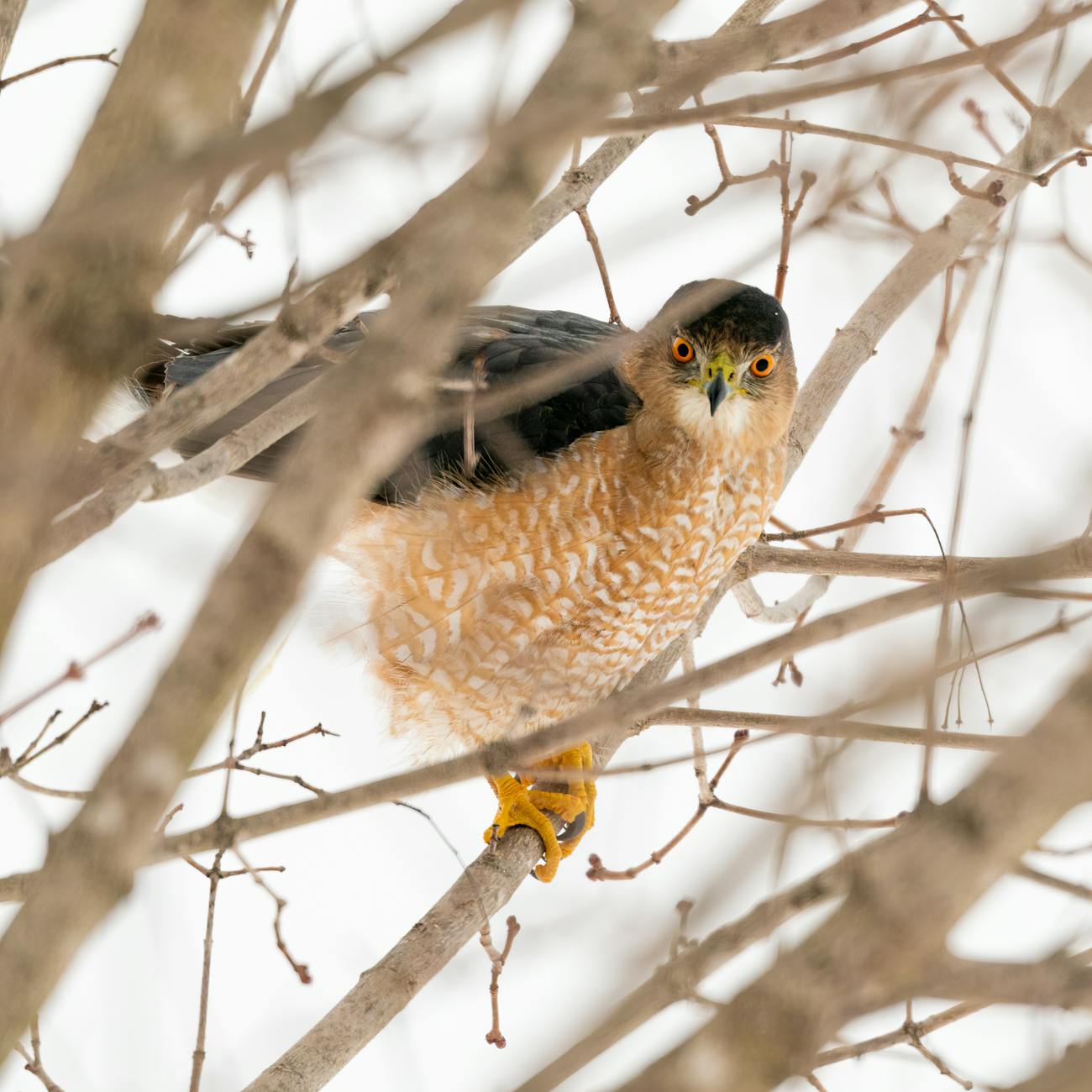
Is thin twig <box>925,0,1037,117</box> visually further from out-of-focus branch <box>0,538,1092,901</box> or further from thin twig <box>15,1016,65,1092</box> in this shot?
thin twig <box>15,1016,65,1092</box>

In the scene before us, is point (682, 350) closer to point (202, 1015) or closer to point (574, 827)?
point (574, 827)

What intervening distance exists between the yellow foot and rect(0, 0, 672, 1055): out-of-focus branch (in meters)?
3.03

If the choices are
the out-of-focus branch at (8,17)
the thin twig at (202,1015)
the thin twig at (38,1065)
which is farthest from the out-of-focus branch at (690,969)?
the out-of-focus branch at (8,17)

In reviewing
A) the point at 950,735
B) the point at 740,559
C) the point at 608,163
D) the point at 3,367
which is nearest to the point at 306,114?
the point at 3,367

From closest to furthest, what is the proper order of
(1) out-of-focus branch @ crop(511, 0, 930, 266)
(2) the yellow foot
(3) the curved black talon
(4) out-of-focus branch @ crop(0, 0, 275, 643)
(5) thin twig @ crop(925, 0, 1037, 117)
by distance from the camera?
(4) out-of-focus branch @ crop(0, 0, 275, 643) < (1) out-of-focus branch @ crop(511, 0, 930, 266) < (5) thin twig @ crop(925, 0, 1037, 117) < (2) the yellow foot < (3) the curved black talon

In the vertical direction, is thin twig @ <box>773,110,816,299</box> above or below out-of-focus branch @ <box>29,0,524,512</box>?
above

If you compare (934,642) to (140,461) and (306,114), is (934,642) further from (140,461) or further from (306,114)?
(140,461)

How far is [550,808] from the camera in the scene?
4.83 meters

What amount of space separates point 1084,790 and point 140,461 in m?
1.46

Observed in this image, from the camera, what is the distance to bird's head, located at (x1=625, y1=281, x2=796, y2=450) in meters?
4.20

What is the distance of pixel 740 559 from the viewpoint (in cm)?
474

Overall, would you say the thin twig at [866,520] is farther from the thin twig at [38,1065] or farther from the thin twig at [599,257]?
the thin twig at [38,1065]

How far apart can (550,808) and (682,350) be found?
178 centimetres

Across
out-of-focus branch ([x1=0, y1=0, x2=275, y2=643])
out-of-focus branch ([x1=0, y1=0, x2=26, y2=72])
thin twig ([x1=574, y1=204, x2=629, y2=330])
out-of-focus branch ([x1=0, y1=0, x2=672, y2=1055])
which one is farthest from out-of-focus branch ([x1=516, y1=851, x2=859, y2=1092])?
out-of-focus branch ([x1=0, y1=0, x2=26, y2=72])
